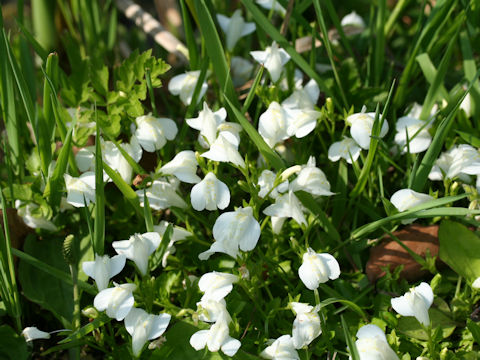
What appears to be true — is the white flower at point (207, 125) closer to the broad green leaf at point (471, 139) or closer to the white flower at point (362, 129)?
the white flower at point (362, 129)

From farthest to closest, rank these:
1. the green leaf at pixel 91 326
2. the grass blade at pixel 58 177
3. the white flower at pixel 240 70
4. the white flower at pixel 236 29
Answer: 1. the white flower at pixel 240 70
2. the white flower at pixel 236 29
3. the grass blade at pixel 58 177
4. the green leaf at pixel 91 326

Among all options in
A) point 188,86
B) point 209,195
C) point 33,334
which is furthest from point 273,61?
point 33,334

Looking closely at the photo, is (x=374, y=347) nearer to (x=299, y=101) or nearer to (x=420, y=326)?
(x=420, y=326)

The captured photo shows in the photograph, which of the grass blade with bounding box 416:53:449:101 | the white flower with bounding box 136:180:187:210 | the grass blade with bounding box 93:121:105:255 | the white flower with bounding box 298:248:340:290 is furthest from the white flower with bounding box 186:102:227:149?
the grass blade with bounding box 416:53:449:101

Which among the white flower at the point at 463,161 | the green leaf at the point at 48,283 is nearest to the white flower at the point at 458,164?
the white flower at the point at 463,161

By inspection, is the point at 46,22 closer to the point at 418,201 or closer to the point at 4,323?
the point at 4,323

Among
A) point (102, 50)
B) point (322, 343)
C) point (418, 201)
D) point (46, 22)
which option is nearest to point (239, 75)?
point (102, 50)
